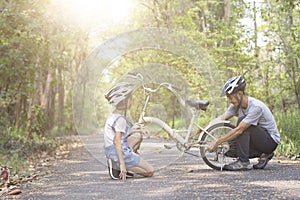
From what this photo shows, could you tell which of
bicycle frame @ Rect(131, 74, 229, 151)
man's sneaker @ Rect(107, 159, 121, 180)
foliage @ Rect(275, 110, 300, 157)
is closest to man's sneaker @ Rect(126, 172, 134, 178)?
man's sneaker @ Rect(107, 159, 121, 180)

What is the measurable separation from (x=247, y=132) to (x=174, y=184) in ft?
4.99

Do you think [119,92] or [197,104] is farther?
[197,104]

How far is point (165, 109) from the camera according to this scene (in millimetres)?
6367

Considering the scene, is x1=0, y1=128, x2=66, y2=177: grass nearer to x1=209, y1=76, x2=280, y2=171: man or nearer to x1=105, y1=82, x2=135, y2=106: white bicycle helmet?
x1=105, y1=82, x2=135, y2=106: white bicycle helmet

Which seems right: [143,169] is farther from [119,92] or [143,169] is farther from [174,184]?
[119,92]

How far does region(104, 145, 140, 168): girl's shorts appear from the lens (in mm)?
6746

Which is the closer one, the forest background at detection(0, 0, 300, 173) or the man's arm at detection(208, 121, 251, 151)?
the man's arm at detection(208, 121, 251, 151)

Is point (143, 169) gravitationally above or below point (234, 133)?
below

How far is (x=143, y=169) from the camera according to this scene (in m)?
6.99

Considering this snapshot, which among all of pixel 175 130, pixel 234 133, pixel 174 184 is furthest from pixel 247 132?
pixel 174 184

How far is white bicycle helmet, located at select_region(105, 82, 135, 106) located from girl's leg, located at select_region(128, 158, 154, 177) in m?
0.96

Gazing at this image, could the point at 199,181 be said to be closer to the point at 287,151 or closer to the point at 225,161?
the point at 225,161

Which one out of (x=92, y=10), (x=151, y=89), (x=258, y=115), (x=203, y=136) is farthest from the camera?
(x=92, y=10)

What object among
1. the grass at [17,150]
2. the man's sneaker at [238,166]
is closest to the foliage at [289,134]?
the man's sneaker at [238,166]
